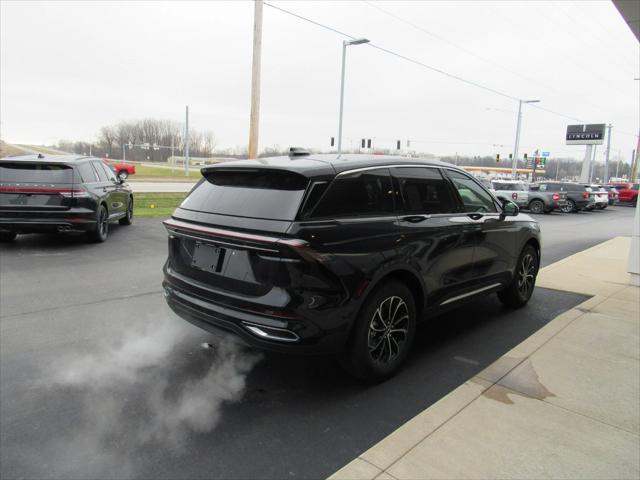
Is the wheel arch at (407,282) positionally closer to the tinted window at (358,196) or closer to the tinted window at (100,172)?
the tinted window at (358,196)

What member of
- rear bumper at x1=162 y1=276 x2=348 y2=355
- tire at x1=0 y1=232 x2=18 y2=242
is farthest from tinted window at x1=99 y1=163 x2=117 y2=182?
rear bumper at x1=162 y1=276 x2=348 y2=355

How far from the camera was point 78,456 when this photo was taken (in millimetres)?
2697

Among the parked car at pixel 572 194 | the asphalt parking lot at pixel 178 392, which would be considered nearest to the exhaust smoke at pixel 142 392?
the asphalt parking lot at pixel 178 392

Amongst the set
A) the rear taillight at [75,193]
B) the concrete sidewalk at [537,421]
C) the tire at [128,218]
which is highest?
the rear taillight at [75,193]

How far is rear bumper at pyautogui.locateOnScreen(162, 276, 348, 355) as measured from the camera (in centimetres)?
312

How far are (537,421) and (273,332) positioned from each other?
1874 millimetres

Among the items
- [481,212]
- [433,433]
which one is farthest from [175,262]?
[481,212]

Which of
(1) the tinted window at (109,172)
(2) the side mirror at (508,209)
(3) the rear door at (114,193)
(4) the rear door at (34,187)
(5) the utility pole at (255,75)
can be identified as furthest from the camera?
(5) the utility pole at (255,75)

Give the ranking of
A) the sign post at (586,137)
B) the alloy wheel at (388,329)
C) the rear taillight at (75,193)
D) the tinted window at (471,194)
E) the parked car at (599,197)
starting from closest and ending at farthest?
the alloy wheel at (388,329) → the tinted window at (471,194) → the rear taillight at (75,193) → the parked car at (599,197) → the sign post at (586,137)

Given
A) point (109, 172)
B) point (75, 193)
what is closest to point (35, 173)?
point (75, 193)

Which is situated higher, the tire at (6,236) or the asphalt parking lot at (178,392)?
the tire at (6,236)

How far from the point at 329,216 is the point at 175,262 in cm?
144

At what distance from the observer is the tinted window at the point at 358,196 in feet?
11.0

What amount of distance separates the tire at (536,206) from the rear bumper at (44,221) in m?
23.4
